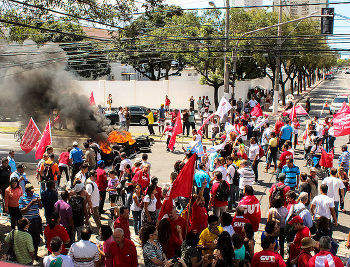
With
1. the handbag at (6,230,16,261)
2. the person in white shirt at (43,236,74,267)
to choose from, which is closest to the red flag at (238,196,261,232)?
the person in white shirt at (43,236,74,267)

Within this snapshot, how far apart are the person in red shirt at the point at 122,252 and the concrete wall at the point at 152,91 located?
29.7 meters

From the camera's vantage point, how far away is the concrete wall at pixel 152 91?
35531 mm

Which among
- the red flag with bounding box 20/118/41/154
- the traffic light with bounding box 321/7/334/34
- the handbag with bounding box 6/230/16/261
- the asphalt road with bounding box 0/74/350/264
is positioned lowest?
the asphalt road with bounding box 0/74/350/264

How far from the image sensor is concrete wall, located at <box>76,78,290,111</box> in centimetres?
3553

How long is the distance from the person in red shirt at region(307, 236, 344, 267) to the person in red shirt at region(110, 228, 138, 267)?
2.44m

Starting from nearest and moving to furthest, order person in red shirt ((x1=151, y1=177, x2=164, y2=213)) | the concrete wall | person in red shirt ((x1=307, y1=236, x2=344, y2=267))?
person in red shirt ((x1=307, y1=236, x2=344, y2=267)) < person in red shirt ((x1=151, y1=177, x2=164, y2=213)) < the concrete wall

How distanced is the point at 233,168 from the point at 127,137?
7961mm

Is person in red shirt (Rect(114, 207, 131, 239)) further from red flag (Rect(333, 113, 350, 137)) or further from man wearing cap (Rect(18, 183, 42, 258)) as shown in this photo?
red flag (Rect(333, 113, 350, 137))

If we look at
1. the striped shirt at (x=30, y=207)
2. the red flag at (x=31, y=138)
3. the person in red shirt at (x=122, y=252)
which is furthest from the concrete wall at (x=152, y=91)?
the person in red shirt at (x=122, y=252)

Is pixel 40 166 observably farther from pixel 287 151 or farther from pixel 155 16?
pixel 155 16

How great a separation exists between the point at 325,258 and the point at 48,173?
7.74 metres

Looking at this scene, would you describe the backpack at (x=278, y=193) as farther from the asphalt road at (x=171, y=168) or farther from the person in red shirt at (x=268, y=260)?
the person in red shirt at (x=268, y=260)

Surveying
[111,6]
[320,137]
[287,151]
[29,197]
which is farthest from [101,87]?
[29,197]

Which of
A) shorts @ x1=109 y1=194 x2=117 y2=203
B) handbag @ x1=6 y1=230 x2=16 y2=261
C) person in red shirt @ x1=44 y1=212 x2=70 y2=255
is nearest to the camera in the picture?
handbag @ x1=6 y1=230 x2=16 y2=261
